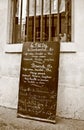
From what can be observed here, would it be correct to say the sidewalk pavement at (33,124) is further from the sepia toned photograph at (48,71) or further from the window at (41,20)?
the window at (41,20)

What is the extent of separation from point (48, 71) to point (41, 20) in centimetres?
142

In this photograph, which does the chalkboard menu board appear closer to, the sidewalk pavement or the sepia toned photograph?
the sepia toned photograph

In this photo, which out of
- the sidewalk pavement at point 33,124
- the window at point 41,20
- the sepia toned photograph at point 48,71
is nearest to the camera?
the sidewalk pavement at point 33,124

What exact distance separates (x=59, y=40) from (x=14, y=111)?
2059mm

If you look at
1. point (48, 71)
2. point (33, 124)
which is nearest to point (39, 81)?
point (48, 71)

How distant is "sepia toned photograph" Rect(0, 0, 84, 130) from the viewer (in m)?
4.99

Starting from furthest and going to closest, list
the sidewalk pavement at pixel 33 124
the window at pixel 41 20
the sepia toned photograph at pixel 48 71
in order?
the window at pixel 41 20 < the sepia toned photograph at pixel 48 71 < the sidewalk pavement at pixel 33 124

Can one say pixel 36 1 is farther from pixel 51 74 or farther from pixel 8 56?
pixel 51 74

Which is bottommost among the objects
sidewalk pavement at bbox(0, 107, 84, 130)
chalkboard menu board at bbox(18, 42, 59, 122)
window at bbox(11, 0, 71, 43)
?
sidewalk pavement at bbox(0, 107, 84, 130)

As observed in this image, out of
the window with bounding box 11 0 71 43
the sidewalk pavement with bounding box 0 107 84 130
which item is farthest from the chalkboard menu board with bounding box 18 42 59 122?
the window with bounding box 11 0 71 43

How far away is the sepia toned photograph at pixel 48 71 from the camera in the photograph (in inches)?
196

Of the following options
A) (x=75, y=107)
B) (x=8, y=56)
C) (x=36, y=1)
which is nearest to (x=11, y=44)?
(x=8, y=56)

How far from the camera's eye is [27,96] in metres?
5.31

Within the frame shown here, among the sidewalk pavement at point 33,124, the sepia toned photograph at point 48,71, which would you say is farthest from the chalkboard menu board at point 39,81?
the sidewalk pavement at point 33,124
